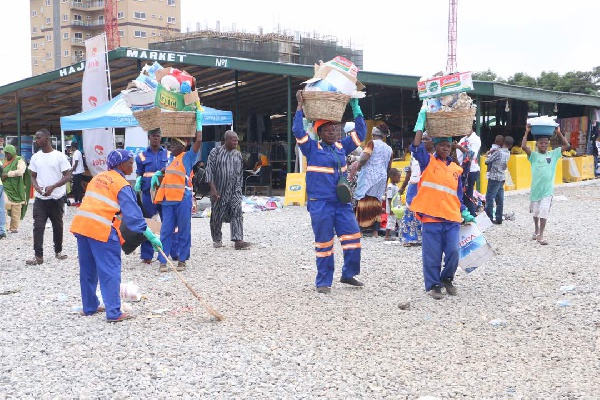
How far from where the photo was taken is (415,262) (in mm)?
8719

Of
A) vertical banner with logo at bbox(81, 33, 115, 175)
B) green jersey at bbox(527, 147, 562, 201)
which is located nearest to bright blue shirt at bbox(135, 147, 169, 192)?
green jersey at bbox(527, 147, 562, 201)

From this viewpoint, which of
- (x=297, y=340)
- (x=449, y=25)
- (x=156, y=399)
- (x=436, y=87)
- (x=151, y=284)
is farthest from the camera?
(x=449, y=25)

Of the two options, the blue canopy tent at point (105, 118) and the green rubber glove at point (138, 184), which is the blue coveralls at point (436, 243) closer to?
the green rubber glove at point (138, 184)

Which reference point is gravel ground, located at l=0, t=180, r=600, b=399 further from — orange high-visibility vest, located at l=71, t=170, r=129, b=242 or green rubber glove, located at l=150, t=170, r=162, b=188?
green rubber glove, located at l=150, t=170, r=162, b=188

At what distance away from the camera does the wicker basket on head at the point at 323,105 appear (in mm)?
6695

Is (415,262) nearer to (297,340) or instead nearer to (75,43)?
(297,340)

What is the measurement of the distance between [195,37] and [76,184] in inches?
1621

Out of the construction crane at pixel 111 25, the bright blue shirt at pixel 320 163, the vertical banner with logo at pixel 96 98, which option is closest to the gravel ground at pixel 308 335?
the bright blue shirt at pixel 320 163

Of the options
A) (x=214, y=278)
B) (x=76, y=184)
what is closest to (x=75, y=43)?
(x=76, y=184)

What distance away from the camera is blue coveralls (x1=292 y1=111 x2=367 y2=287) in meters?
6.86

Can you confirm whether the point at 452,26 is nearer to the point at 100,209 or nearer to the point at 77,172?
the point at 77,172

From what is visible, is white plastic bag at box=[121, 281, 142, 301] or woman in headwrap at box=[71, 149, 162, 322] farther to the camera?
white plastic bag at box=[121, 281, 142, 301]

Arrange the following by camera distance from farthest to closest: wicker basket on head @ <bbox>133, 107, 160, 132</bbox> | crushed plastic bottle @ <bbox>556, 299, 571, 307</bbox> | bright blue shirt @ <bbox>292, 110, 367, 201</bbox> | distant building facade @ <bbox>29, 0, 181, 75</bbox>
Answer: distant building facade @ <bbox>29, 0, 181, 75</bbox> < wicker basket on head @ <bbox>133, 107, 160, 132</bbox> < bright blue shirt @ <bbox>292, 110, 367, 201</bbox> < crushed plastic bottle @ <bbox>556, 299, 571, 307</bbox>

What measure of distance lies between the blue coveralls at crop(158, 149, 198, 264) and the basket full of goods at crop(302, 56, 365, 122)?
228 cm
